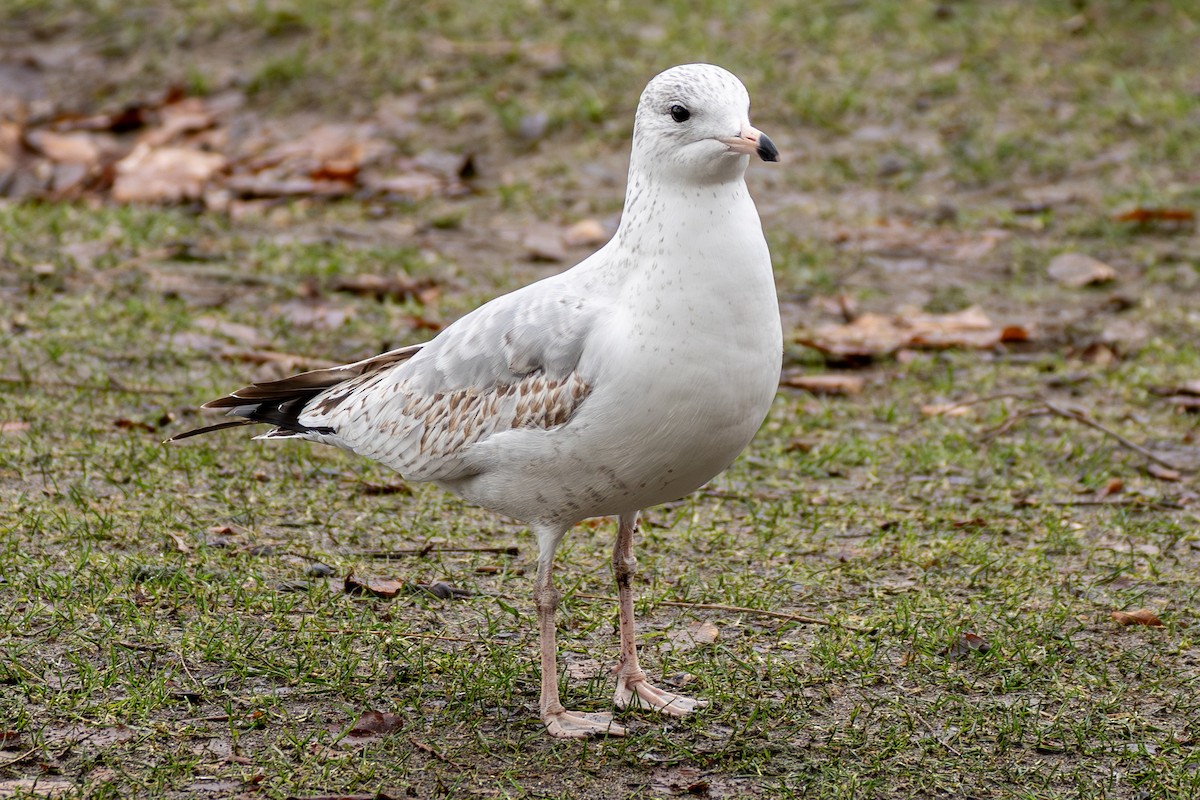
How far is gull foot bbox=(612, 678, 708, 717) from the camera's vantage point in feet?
12.6

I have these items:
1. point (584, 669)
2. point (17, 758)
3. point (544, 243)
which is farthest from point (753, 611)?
point (544, 243)

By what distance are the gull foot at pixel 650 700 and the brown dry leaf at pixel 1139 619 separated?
1363 millimetres

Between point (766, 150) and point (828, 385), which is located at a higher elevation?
point (766, 150)

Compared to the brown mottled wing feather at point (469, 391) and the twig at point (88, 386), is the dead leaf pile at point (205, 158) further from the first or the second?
the brown mottled wing feather at point (469, 391)

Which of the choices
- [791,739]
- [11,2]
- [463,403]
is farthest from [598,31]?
[791,739]

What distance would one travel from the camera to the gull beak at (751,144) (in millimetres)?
3430

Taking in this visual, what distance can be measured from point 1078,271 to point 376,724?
501 cm

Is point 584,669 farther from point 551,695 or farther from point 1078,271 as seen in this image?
point 1078,271

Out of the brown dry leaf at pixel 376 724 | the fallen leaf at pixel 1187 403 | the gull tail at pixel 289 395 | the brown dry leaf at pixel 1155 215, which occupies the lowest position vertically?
the fallen leaf at pixel 1187 403

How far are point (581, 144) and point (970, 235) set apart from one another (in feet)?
7.75

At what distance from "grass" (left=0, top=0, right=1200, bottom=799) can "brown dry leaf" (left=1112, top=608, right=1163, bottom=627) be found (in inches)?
1.7

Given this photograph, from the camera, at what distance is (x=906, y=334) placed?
677 cm

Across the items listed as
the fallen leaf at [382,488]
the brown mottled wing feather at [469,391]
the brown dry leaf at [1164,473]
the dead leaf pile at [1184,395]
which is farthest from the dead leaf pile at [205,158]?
the brown dry leaf at [1164,473]

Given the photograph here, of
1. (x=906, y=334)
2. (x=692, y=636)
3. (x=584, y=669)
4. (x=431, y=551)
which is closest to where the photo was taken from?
(x=584, y=669)
